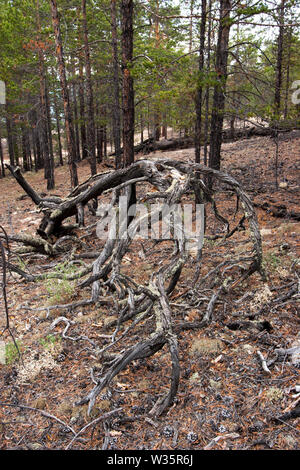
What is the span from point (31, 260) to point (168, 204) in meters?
4.92

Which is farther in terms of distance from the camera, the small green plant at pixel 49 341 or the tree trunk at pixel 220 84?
the tree trunk at pixel 220 84

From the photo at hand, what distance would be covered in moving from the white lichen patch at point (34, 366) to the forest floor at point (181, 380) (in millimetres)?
13

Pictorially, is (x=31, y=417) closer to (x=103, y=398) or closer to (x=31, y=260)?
(x=103, y=398)

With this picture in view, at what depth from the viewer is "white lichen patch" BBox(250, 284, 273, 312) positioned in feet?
15.1

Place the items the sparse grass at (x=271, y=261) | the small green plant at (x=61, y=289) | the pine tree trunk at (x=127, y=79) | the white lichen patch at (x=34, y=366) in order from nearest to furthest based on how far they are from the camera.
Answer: the white lichen patch at (x=34, y=366) → the small green plant at (x=61, y=289) → the sparse grass at (x=271, y=261) → the pine tree trunk at (x=127, y=79)

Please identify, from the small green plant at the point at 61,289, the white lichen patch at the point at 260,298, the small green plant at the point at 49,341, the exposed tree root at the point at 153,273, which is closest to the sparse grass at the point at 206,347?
the exposed tree root at the point at 153,273

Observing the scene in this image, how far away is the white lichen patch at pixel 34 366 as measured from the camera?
3.75 metres

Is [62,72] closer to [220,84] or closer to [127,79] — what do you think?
[127,79]

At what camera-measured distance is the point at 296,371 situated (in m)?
3.29

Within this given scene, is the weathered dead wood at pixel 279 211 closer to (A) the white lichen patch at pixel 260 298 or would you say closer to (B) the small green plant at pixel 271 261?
(B) the small green plant at pixel 271 261

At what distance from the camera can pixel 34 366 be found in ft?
12.8

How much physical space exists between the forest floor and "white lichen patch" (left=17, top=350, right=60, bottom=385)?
0.04 feet

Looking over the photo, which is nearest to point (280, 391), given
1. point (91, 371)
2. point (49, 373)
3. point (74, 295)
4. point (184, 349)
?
point (184, 349)

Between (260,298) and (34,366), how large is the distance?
3.45 metres
